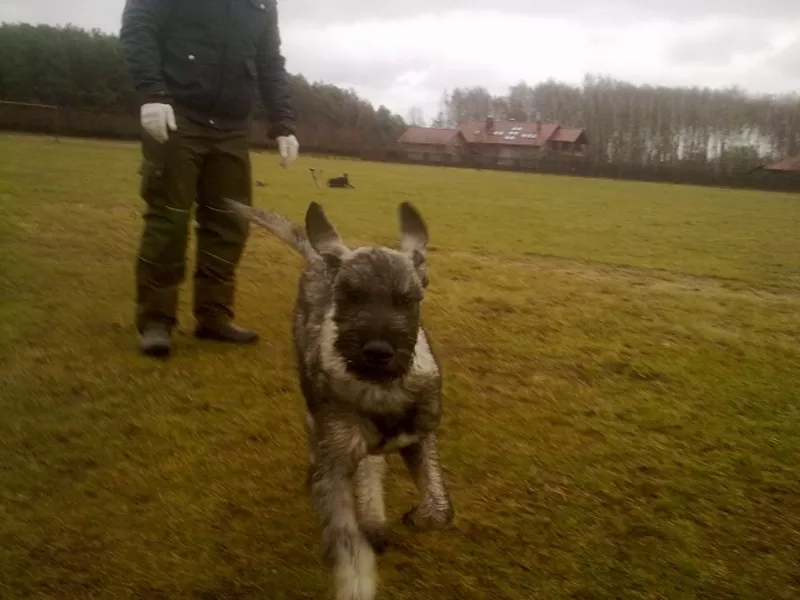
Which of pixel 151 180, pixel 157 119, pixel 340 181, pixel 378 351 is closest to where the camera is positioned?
pixel 378 351

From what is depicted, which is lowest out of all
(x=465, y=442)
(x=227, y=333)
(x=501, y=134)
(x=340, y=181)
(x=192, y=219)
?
(x=465, y=442)

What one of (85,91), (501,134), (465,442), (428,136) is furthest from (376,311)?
(501,134)

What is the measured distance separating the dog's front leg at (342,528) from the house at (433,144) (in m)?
6.28

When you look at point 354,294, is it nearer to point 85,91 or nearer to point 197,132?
point 197,132

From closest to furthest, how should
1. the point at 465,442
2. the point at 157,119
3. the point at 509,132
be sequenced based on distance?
the point at 465,442
the point at 157,119
the point at 509,132

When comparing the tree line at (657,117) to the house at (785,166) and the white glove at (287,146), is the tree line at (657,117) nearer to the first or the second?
the house at (785,166)

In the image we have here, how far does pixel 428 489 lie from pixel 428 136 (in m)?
8.67

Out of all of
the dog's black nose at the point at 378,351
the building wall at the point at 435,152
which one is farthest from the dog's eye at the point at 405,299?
the building wall at the point at 435,152

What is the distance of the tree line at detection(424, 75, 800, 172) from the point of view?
4891mm

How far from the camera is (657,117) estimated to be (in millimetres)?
6578

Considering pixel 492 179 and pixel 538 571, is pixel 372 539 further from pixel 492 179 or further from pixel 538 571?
pixel 492 179

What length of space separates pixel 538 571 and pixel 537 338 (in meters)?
2.40

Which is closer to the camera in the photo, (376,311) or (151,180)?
(376,311)

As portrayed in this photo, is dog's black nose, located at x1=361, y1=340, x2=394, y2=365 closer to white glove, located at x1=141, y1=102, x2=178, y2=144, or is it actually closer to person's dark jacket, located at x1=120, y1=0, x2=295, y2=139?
white glove, located at x1=141, y1=102, x2=178, y2=144
